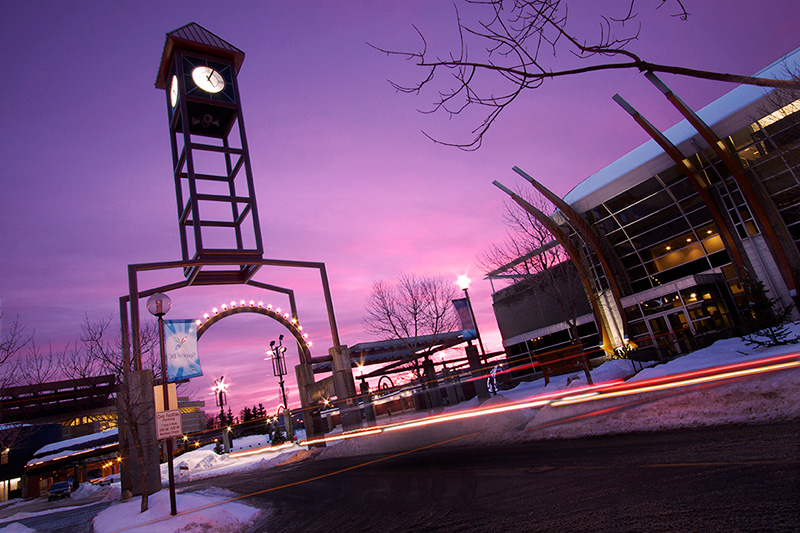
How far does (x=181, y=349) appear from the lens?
19750 mm

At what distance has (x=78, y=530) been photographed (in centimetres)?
1248

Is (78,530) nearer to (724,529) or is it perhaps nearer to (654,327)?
(724,529)

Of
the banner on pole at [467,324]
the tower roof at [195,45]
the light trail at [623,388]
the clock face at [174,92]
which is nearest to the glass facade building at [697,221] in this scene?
the banner on pole at [467,324]

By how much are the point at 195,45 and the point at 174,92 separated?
8.09 ft

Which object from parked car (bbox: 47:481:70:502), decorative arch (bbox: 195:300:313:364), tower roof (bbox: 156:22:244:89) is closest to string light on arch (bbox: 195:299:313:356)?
decorative arch (bbox: 195:300:313:364)

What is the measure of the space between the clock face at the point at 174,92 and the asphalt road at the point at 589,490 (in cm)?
1882

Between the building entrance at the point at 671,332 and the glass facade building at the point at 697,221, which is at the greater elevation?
the glass facade building at the point at 697,221

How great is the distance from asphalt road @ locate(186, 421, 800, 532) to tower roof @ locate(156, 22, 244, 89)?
20362 mm

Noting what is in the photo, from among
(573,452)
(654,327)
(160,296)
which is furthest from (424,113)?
(654,327)

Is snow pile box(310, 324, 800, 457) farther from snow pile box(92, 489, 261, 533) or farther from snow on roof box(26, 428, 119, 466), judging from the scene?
snow on roof box(26, 428, 119, 466)

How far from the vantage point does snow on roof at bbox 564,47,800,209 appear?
21.8 meters

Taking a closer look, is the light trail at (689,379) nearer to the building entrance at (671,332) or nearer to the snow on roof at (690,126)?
the building entrance at (671,332)

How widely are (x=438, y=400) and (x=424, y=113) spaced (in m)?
23.1

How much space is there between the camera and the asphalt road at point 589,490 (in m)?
4.50
